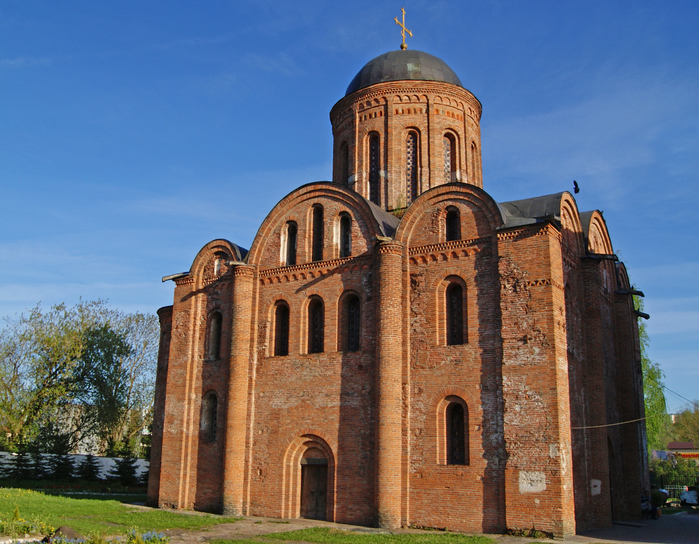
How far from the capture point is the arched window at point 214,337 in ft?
60.4

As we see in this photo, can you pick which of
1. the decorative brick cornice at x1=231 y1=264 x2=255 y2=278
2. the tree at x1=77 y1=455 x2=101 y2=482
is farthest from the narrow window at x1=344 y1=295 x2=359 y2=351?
the tree at x1=77 y1=455 x2=101 y2=482

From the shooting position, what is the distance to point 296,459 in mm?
16109

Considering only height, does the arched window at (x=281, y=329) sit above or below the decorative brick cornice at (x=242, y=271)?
below

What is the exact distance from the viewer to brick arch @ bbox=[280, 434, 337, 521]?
15602 millimetres

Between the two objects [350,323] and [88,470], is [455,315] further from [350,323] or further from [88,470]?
[88,470]

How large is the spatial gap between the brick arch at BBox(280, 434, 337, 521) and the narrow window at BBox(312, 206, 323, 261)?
15.6 feet

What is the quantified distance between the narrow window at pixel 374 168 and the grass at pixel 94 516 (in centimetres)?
1019

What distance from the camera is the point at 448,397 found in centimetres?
1451

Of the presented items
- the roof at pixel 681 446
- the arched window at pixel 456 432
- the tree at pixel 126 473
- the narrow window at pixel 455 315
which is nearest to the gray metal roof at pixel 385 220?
the narrow window at pixel 455 315

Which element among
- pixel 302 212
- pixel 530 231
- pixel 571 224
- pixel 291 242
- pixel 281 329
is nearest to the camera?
pixel 530 231

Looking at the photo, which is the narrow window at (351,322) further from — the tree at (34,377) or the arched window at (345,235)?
the tree at (34,377)

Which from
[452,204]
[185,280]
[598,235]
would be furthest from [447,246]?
[185,280]

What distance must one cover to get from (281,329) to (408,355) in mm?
4162

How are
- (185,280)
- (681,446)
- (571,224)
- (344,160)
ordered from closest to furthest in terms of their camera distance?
(571,224)
(185,280)
(344,160)
(681,446)
